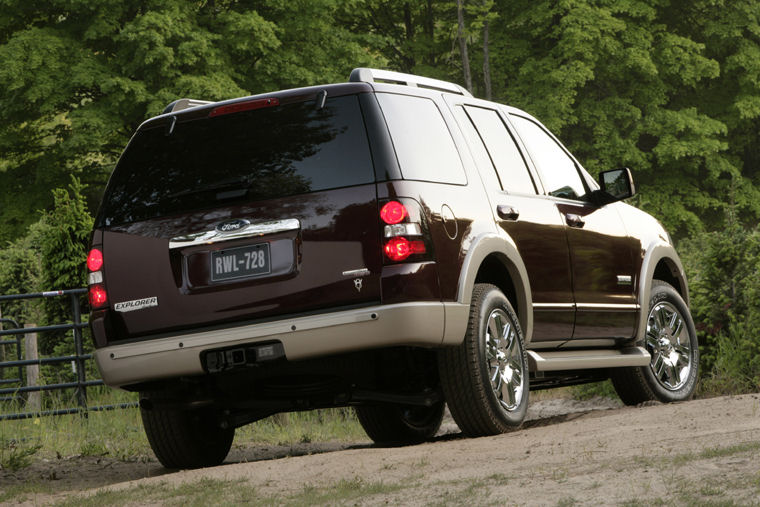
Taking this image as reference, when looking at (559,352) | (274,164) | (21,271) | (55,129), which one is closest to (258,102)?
(274,164)

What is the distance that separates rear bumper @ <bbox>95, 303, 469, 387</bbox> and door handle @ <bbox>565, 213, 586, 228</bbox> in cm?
179

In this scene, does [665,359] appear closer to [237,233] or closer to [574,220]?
[574,220]

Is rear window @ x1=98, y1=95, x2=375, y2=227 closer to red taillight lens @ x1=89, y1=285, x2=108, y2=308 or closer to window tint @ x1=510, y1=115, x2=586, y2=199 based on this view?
red taillight lens @ x1=89, y1=285, x2=108, y2=308

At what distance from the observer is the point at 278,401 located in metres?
6.68

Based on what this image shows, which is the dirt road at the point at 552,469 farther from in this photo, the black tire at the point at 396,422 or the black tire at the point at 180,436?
the black tire at the point at 396,422

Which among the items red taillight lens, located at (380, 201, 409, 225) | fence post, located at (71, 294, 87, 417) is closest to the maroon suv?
red taillight lens, located at (380, 201, 409, 225)

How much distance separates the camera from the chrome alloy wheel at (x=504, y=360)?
A: 671 cm

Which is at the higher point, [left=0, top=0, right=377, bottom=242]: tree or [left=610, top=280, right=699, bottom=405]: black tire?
[left=0, top=0, right=377, bottom=242]: tree

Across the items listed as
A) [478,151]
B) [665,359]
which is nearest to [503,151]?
[478,151]

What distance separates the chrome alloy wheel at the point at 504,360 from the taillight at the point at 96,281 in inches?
83.6

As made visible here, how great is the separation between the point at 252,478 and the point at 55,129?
88.3 feet

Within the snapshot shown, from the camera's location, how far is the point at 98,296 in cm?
648

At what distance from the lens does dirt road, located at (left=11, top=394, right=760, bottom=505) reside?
14.4 feet

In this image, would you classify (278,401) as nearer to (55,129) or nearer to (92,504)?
(92,504)
